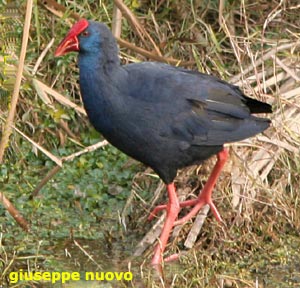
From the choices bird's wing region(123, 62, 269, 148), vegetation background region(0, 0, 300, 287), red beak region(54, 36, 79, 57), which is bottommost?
vegetation background region(0, 0, 300, 287)

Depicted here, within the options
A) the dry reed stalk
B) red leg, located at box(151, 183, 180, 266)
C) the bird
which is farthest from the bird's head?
red leg, located at box(151, 183, 180, 266)

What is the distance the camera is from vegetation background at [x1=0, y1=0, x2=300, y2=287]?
4.56 m

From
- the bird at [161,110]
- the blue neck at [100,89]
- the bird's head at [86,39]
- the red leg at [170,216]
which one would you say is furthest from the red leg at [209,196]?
the bird's head at [86,39]

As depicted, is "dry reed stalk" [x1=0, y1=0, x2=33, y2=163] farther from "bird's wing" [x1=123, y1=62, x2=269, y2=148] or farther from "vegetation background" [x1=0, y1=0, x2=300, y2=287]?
"bird's wing" [x1=123, y1=62, x2=269, y2=148]

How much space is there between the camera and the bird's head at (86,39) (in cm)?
448

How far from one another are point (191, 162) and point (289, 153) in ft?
2.13

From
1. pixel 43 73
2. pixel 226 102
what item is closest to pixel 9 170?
pixel 43 73

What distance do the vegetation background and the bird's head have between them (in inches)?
8.4

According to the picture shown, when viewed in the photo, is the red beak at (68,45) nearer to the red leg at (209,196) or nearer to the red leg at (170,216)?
the red leg at (170,216)

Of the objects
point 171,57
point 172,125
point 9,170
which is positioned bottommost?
point 9,170

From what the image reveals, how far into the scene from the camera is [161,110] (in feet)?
14.8

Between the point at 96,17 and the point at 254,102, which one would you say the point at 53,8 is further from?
the point at 254,102

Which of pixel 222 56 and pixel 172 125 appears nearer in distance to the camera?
pixel 172 125

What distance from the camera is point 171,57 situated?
19.5 ft
